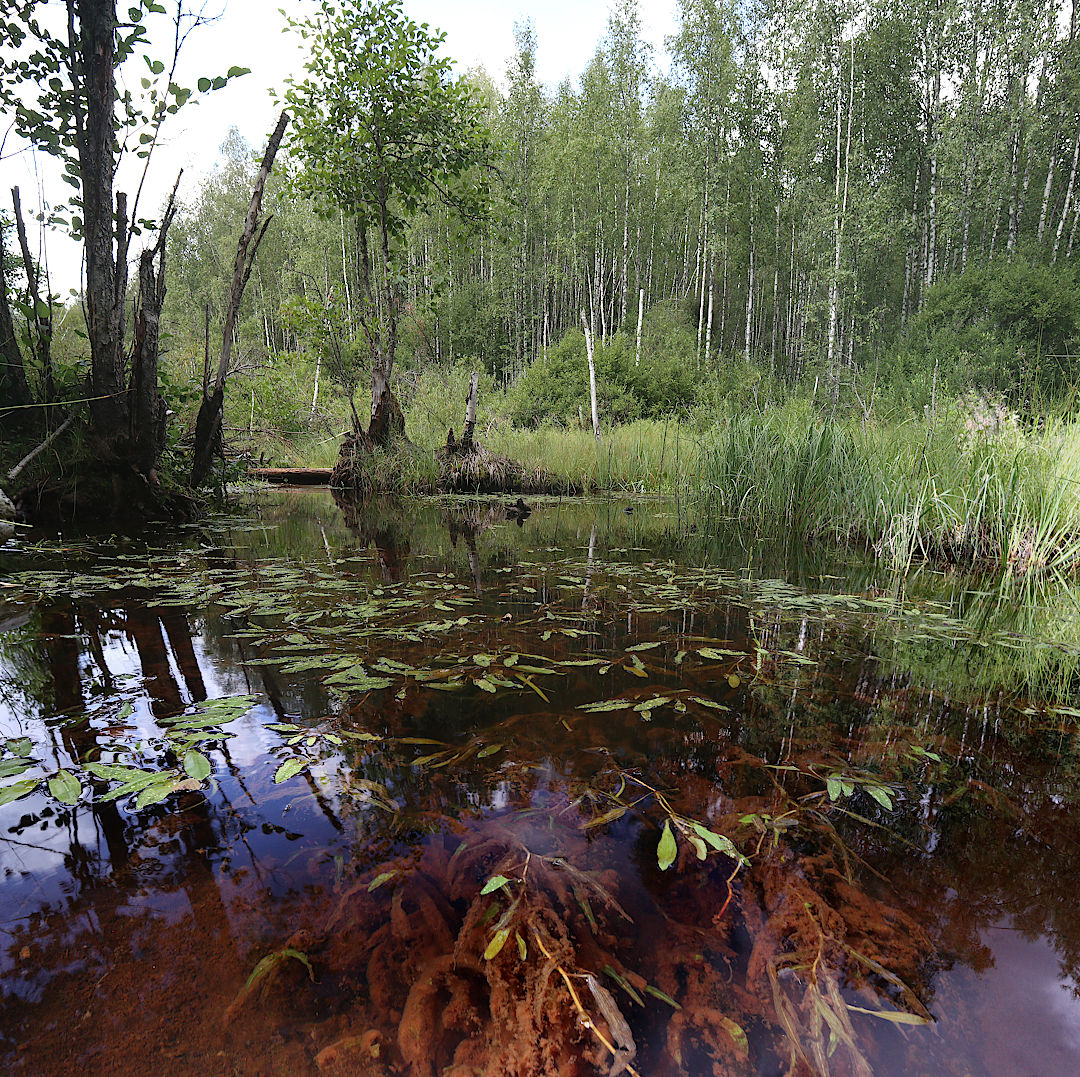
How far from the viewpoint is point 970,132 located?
668 inches

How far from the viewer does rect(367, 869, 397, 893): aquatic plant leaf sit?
100 cm

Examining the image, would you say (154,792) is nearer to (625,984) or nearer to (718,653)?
(625,984)

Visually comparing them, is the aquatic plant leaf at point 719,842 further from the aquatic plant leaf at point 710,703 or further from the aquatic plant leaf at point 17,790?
the aquatic plant leaf at point 17,790

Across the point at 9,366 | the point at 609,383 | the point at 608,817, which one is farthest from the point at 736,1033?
the point at 609,383

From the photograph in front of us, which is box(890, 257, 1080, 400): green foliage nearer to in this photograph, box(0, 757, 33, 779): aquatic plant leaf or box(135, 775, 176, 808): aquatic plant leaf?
box(135, 775, 176, 808): aquatic plant leaf

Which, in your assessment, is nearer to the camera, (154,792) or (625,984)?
(625,984)

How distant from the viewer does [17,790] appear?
116 cm

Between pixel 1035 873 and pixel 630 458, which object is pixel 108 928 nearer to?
pixel 1035 873

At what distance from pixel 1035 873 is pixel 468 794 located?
3.81 feet

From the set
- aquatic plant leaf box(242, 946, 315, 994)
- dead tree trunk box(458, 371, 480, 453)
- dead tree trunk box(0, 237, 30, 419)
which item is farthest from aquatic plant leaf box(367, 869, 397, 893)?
dead tree trunk box(458, 371, 480, 453)

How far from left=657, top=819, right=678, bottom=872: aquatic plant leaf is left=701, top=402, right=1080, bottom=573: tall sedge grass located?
3.89 metres

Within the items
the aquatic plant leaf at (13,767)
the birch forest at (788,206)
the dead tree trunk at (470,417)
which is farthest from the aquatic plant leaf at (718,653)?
the birch forest at (788,206)

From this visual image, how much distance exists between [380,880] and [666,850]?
0.54m

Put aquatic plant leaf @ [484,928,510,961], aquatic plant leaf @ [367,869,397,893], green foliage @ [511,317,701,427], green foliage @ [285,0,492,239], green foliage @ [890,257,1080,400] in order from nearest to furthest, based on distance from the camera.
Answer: aquatic plant leaf @ [484,928,510,961]
aquatic plant leaf @ [367,869,397,893]
green foliage @ [285,0,492,239]
green foliage @ [890,257,1080,400]
green foliage @ [511,317,701,427]
